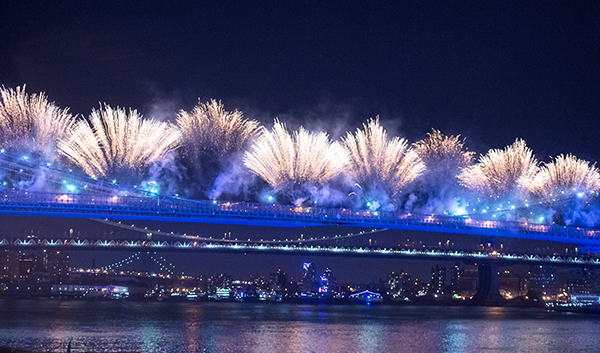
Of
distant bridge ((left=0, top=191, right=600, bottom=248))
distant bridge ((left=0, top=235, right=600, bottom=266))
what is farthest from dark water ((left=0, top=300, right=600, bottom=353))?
distant bridge ((left=0, top=235, right=600, bottom=266))

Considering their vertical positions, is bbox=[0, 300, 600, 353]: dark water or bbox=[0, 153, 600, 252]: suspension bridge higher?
bbox=[0, 153, 600, 252]: suspension bridge

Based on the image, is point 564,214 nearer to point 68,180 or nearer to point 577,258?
point 577,258

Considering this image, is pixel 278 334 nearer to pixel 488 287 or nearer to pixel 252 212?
pixel 252 212

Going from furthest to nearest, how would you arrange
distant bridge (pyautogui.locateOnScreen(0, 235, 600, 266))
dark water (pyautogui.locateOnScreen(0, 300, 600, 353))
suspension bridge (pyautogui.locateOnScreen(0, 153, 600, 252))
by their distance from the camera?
distant bridge (pyautogui.locateOnScreen(0, 235, 600, 266)), suspension bridge (pyautogui.locateOnScreen(0, 153, 600, 252)), dark water (pyautogui.locateOnScreen(0, 300, 600, 353))

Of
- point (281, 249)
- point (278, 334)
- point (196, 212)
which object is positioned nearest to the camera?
point (278, 334)

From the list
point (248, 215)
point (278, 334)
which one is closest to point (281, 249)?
point (248, 215)

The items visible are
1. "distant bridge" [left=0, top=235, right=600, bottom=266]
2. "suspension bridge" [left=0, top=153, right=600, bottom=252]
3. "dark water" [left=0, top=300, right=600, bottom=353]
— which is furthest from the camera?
"distant bridge" [left=0, top=235, right=600, bottom=266]

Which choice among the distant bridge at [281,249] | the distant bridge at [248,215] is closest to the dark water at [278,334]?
the distant bridge at [248,215]

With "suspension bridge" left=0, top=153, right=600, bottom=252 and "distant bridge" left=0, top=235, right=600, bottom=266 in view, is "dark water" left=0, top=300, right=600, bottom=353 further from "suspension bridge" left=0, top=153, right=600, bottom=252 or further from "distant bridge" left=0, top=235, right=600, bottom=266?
"distant bridge" left=0, top=235, right=600, bottom=266
